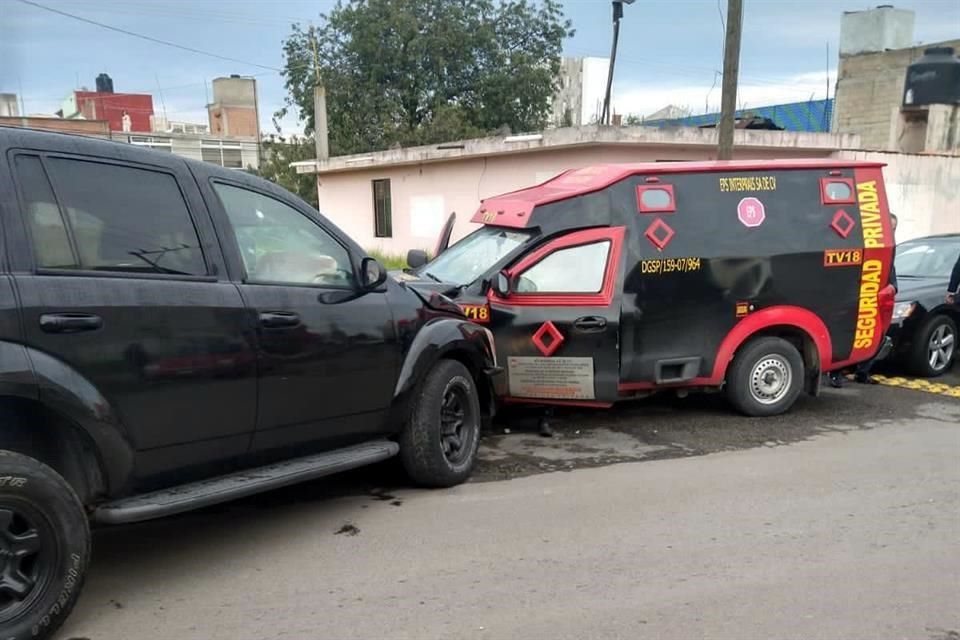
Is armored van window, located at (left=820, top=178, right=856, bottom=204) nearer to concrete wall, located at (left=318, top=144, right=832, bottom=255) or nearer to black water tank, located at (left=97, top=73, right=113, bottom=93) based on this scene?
concrete wall, located at (left=318, top=144, right=832, bottom=255)

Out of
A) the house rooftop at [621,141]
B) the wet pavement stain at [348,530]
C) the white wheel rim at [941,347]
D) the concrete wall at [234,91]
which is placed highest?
the concrete wall at [234,91]

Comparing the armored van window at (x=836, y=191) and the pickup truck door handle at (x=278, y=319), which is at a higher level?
the armored van window at (x=836, y=191)

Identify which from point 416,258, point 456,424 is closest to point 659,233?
point 416,258

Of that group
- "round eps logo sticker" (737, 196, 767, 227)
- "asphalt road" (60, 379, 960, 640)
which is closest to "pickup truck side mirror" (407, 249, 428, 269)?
"asphalt road" (60, 379, 960, 640)

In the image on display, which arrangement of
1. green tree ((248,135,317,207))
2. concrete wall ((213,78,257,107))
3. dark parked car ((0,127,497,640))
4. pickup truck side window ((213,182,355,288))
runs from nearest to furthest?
dark parked car ((0,127,497,640)), pickup truck side window ((213,182,355,288)), green tree ((248,135,317,207)), concrete wall ((213,78,257,107))

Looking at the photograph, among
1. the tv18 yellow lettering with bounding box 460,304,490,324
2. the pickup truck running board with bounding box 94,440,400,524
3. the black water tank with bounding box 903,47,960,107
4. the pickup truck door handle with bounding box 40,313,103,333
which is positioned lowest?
the pickup truck running board with bounding box 94,440,400,524

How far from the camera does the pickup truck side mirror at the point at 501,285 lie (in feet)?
20.0

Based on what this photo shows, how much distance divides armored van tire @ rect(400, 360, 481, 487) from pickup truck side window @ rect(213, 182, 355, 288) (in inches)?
35.9

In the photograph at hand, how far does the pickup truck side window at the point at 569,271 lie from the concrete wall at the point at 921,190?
472 inches

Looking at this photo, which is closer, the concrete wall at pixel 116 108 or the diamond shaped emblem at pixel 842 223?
the diamond shaped emblem at pixel 842 223

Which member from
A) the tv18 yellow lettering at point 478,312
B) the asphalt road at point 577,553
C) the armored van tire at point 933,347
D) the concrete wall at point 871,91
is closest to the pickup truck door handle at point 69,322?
→ the asphalt road at point 577,553

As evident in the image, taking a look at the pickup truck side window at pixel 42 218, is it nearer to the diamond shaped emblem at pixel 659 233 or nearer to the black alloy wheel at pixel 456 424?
the black alloy wheel at pixel 456 424

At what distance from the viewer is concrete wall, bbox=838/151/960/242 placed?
643 inches

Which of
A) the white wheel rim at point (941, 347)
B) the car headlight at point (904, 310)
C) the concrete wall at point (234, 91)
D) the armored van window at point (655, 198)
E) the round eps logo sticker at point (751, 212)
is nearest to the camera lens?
the armored van window at point (655, 198)
